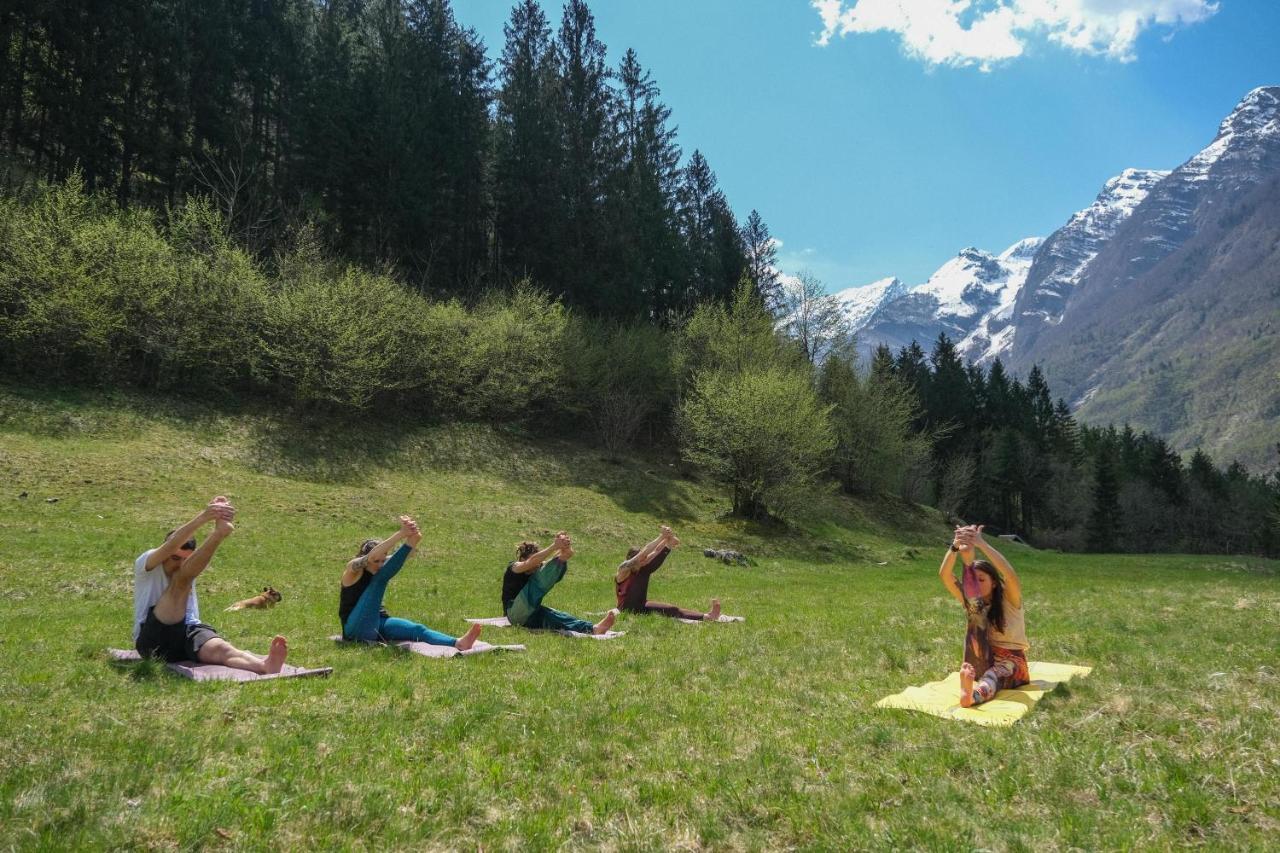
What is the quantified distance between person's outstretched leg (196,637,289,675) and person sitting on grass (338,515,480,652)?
199 centimetres


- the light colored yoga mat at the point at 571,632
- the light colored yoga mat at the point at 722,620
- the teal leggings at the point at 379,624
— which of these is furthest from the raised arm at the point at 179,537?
the light colored yoga mat at the point at 722,620

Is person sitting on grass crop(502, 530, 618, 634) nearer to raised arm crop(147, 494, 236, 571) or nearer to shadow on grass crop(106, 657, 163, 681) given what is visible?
raised arm crop(147, 494, 236, 571)

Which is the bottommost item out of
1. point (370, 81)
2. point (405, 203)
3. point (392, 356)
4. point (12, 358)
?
point (12, 358)

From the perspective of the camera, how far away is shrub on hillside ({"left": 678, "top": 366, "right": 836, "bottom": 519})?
136 feet

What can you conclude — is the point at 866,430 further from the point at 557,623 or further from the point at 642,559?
the point at 557,623

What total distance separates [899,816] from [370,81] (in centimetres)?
7039

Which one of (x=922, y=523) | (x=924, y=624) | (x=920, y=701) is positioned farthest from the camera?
(x=922, y=523)

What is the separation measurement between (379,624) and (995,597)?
8940mm

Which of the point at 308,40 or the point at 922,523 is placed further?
the point at 308,40

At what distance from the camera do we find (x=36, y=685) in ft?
23.7

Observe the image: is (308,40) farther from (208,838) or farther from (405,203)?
(208,838)

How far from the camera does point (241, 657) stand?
8.59 meters

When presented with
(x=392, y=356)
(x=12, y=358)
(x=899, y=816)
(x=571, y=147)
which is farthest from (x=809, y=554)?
(x=571, y=147)

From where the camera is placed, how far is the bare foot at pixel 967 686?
25.0 ft
